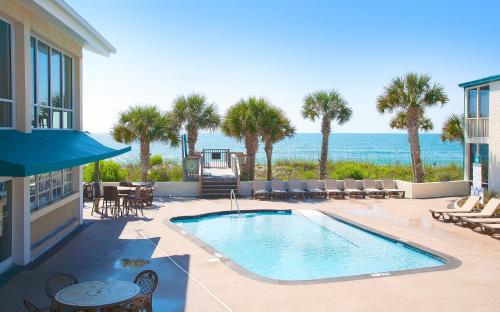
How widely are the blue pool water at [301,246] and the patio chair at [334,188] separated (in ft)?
13.6

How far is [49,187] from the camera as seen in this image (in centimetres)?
1333

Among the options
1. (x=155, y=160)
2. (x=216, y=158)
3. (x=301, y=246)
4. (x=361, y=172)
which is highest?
(x=216, y=158)

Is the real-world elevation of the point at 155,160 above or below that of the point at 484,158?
below

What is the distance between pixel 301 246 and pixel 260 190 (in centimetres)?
820

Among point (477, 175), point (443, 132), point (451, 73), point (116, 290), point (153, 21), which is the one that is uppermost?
point (153, 21)

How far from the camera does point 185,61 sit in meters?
37.3

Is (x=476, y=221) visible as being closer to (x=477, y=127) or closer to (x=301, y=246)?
(x=301, y=246)

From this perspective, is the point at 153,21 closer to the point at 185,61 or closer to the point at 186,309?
the point at 185,61

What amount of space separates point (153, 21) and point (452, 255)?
1921cm

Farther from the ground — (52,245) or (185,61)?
(185,61)

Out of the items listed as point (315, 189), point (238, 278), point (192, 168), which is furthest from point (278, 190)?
point (238, 278)

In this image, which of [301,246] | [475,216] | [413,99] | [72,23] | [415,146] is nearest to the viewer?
[72,23]

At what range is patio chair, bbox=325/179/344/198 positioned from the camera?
22.8m

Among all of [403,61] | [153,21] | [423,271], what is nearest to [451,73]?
[403,61]
